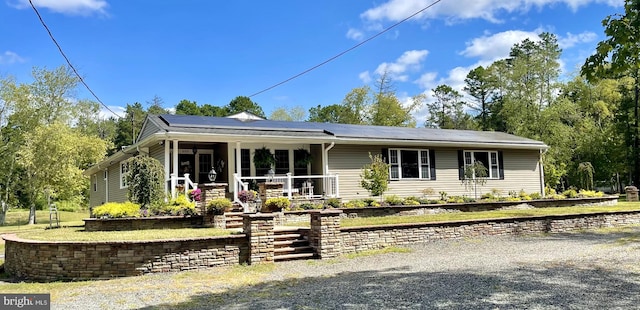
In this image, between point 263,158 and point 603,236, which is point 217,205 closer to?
point 263,158

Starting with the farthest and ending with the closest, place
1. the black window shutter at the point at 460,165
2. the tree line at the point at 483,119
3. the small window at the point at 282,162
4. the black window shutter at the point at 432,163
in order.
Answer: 1. the tree line at the point at 483,119
2. the black window shutter at the point at 460,165
3. the black window shutter at the point at 432,163
4. the small window at the point at 282,162

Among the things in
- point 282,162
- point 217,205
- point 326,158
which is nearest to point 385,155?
point 326,158

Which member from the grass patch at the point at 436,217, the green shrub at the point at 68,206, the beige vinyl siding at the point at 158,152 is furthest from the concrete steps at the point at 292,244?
the green shrub at the point at 68,206

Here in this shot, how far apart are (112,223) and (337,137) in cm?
760

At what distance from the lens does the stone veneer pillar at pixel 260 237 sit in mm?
7797

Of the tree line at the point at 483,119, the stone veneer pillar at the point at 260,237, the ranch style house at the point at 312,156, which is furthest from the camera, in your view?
the tree line at the point at 483,119

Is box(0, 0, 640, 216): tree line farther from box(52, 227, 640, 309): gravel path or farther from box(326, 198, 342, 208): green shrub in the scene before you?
box(52, 227, 640, 309): gravel path

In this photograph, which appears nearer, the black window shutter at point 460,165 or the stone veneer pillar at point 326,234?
the stone veneer pillar at point 326,234

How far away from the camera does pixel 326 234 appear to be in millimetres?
8359

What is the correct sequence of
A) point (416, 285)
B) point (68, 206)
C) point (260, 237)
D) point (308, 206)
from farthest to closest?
point (68, 206) < point (308, 206) < point (260, 237) < point (416, 285)

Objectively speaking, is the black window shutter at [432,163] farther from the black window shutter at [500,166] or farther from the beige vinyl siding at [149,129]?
the beige vinyl siding at [149,129]

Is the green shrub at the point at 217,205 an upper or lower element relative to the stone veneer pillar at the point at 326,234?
upper

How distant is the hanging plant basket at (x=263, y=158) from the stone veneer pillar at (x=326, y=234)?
6.81m

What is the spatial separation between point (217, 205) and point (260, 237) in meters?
2.75
